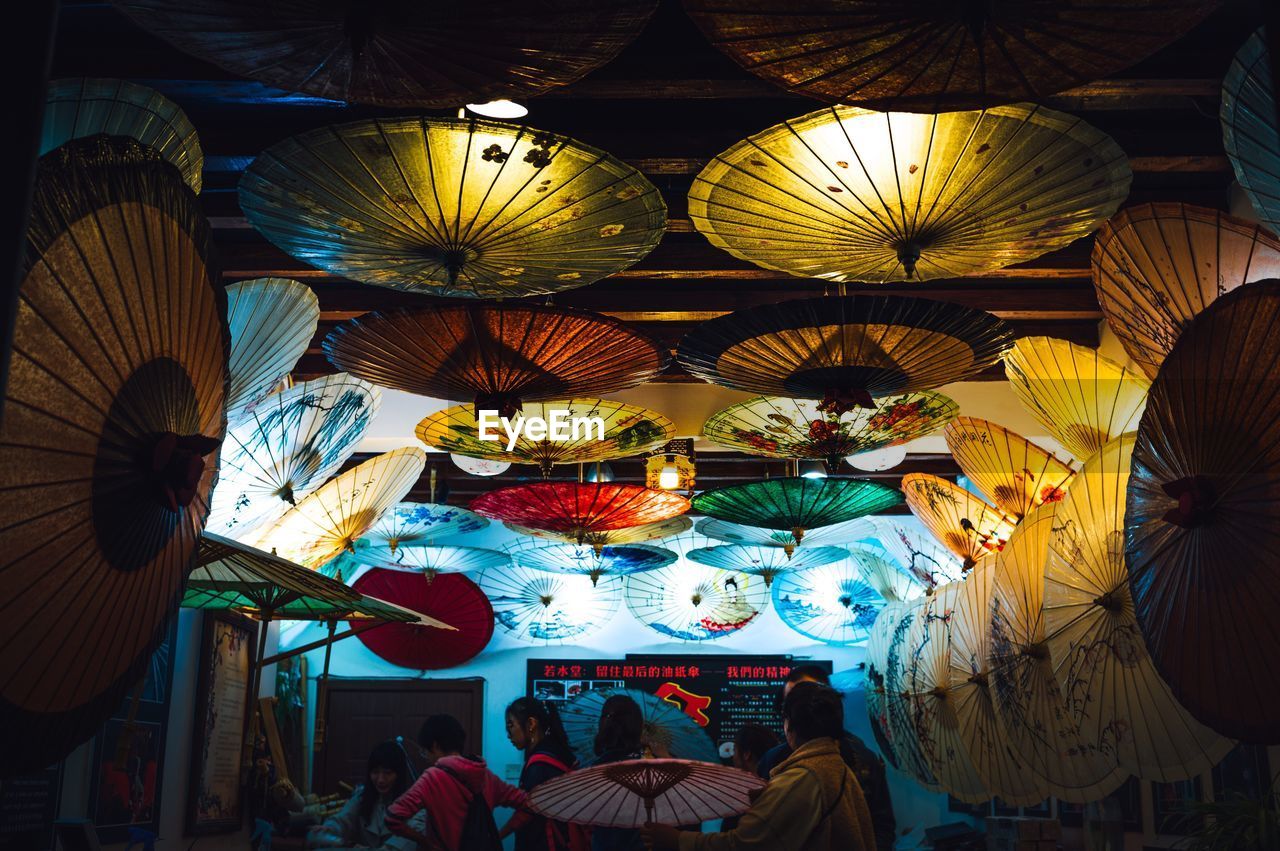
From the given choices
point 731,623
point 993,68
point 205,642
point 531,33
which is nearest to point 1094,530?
point 993,68

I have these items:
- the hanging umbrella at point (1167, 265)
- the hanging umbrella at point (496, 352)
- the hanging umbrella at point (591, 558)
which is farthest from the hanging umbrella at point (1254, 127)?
the hanging umbrella at point (591, 558)

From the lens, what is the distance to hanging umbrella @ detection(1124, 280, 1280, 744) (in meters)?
2.62

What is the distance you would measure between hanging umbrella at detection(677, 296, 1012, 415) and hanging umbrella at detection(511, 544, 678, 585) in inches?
164

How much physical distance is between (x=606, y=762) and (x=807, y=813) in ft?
3.06

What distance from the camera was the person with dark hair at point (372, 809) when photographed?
558cm

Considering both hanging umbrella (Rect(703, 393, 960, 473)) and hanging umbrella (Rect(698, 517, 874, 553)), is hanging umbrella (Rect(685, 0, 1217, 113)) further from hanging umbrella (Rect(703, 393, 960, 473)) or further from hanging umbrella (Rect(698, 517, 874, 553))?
hanging umbrella (Rect(698, 517, 874, 553))

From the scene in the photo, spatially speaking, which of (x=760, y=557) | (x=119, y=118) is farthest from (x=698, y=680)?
(x=119, y=118)

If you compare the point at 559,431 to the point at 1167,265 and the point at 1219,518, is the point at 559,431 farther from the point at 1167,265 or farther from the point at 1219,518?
the point at 1219,518

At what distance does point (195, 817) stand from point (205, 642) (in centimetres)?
108

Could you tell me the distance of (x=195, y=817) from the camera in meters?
6.90

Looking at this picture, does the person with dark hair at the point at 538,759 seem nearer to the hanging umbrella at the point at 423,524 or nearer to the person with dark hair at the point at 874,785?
the person with dark hair at the point at 874,785

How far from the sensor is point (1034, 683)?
16.2 feet

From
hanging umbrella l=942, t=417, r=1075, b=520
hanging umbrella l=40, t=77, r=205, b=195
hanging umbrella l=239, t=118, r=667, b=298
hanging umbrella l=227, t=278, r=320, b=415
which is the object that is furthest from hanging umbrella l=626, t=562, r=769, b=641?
hanging umbrella l=40, t=77, r=205, b=195

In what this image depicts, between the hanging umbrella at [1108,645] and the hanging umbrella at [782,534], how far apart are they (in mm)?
3432
